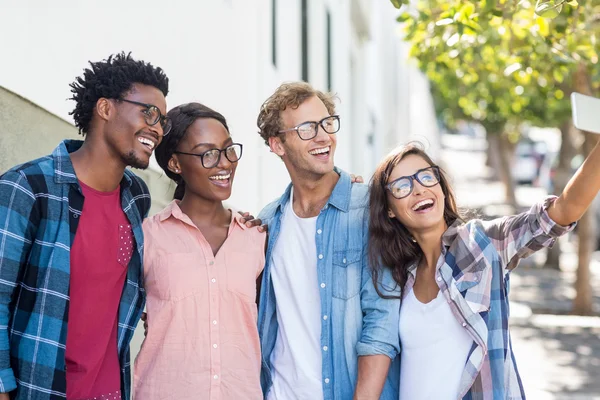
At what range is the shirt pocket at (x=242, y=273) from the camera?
11.2ft

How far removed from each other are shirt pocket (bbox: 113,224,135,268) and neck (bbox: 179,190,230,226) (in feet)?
1.31

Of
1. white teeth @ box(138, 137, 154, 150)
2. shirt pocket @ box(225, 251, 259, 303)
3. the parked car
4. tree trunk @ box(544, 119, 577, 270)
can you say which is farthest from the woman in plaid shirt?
the parked car

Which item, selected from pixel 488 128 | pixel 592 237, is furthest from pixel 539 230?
pixel 488 128

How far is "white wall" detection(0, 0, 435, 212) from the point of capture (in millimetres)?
3531

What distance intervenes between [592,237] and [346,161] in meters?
3.63

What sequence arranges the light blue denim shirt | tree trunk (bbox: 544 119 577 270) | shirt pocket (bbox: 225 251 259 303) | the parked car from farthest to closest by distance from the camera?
1. the parked car
2. tree trunk (bbox: 544 119 577 270)
3. shirt pocket (bbox: 225 251 259 303)
4. the light blue denim shirt

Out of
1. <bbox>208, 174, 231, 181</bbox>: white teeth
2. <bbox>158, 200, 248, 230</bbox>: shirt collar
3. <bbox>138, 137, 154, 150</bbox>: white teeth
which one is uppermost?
<bbox>138, 137, 154, 150</bbox>: white teeth

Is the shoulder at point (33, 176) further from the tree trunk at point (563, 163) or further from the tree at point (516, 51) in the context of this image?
the tree trunk at point (563, 163)

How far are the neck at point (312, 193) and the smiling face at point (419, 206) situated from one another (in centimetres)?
36

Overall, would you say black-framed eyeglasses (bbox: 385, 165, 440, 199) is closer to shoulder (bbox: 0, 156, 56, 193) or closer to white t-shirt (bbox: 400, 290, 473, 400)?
white t-shirt (bbox: 400, 290, 473, 400)

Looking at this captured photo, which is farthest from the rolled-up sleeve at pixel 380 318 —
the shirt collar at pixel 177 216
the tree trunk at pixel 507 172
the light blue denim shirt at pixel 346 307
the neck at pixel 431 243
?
the tree trunk at pixel 507 172

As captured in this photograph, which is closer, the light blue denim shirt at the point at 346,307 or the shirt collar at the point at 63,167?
the shirt collar at the point at 63,167

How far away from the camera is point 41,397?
2.78 meters

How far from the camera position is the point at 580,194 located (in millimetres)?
3061
